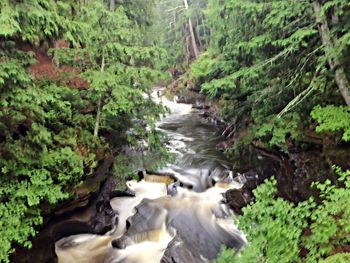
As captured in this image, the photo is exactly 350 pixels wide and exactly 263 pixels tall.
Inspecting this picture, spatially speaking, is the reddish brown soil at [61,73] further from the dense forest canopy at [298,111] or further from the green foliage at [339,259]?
the green foliage at [339,259]

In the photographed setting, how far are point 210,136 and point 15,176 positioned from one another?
14.0 meters

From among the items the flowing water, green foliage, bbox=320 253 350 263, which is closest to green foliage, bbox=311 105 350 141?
green foliage, bbox=320 253 350 263

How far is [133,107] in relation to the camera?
10266 millimetres

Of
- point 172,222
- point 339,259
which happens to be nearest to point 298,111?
point 172,222

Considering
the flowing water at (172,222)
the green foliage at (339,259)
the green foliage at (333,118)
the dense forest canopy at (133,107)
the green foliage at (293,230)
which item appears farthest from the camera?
→ the flowing water at (172,222)

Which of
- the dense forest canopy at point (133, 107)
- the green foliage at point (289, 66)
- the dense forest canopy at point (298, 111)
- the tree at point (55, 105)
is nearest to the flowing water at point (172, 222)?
the dense forest canopy at point (133, 107)

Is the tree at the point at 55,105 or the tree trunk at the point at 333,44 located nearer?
the tree at the point at 55,105

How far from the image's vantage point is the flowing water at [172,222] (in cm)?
929

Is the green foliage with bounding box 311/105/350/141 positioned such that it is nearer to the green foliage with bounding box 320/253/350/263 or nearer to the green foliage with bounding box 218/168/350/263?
the green foliage with bounding box 218/168/350/263

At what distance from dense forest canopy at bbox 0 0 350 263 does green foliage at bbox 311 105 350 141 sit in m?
0.04

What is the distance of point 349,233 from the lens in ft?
16.3

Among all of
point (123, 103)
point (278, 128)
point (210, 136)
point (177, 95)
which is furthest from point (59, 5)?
point (177, 95)

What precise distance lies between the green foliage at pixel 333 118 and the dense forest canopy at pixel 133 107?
0.12 feet

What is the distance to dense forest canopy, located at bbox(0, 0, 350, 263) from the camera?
5.11m
